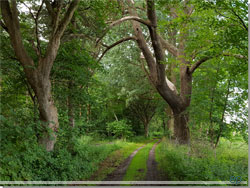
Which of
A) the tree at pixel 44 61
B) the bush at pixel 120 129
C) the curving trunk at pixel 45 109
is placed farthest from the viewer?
the bush at pixel 120 129

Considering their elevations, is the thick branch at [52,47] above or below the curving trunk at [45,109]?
above

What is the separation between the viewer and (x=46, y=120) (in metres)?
5.35

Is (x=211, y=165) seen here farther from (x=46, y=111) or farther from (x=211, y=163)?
(x=46, y=111)

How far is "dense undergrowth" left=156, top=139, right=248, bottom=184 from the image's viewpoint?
3.75 m

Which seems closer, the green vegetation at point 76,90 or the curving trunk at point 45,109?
the green vegetation at point 76,90

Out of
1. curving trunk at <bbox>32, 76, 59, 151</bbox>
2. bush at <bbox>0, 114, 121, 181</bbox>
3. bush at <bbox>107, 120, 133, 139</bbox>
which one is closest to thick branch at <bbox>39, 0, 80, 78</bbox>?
curving trunk at <bbox>32, 76, 59, 151</bbox>

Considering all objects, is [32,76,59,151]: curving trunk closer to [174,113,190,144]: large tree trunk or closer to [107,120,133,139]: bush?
[174,113,190,144]: large tree trunk

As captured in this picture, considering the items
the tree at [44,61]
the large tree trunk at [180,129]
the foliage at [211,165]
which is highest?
the tree at [44,61]

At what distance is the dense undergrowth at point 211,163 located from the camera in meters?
3.75

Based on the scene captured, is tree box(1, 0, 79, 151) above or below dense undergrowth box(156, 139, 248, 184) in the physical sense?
above

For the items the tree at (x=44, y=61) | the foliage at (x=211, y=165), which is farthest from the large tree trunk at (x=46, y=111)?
the foliage at (x=211, y=165)

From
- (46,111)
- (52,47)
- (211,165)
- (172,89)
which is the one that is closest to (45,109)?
(46,111)

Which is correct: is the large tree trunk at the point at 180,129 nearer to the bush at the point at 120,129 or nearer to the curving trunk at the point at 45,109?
the curving trunk at the point at 45,109

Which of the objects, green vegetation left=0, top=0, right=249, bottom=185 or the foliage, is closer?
the foliage
